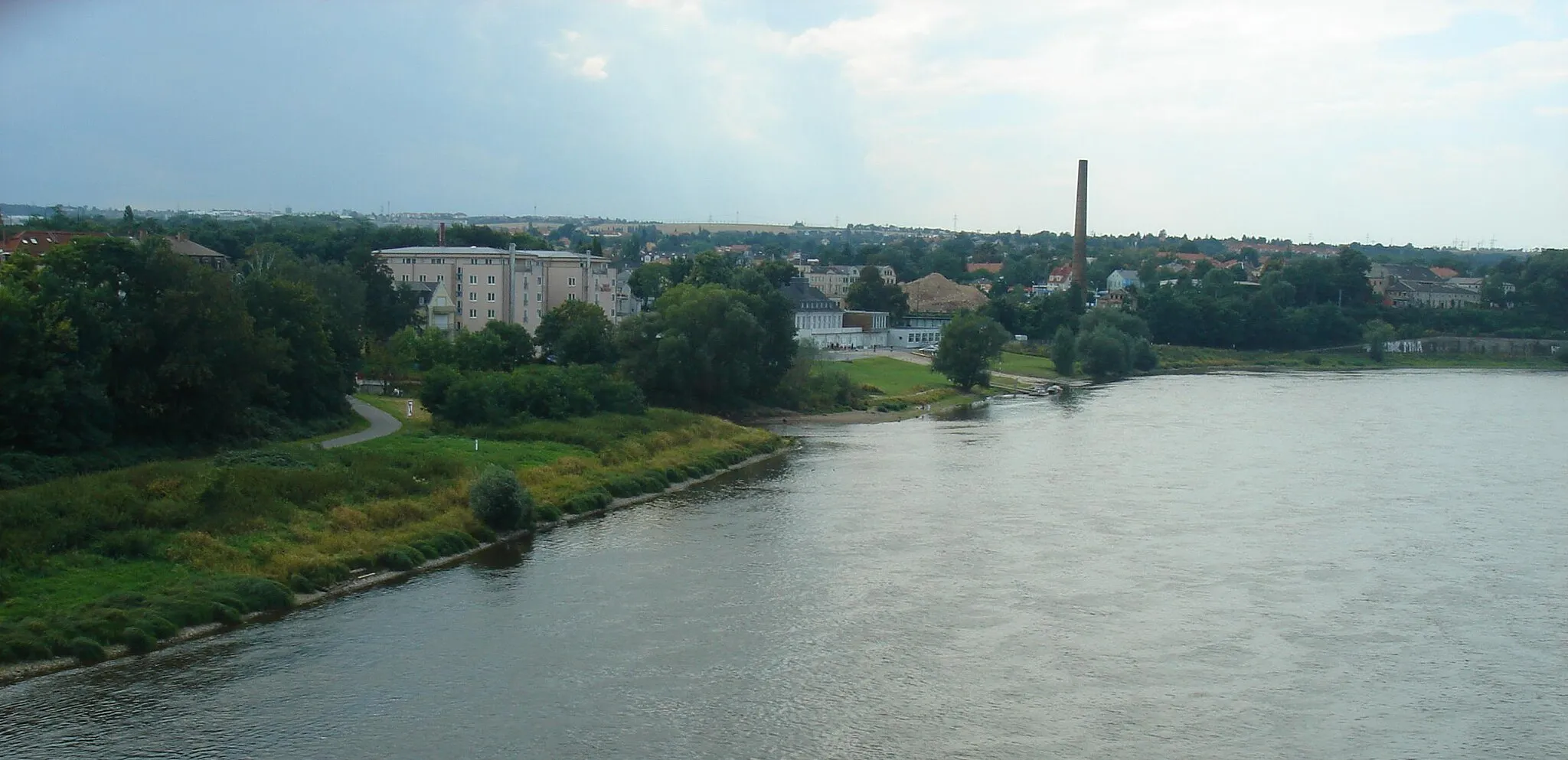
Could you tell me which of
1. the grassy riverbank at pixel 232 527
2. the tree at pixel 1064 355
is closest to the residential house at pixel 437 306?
the grassy riverbank at pixel 232 527

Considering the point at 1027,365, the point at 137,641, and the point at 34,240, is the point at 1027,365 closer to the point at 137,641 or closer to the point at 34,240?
the point at 34,240

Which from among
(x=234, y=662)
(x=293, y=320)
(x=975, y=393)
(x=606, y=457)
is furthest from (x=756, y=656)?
(x=975, y=393)

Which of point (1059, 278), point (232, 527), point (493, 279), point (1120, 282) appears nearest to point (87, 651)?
point (232, 527)

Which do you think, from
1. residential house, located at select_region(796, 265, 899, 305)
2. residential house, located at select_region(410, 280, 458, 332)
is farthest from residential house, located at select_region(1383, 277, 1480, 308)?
residential house, located at select_region(410, 280, 458, 332)

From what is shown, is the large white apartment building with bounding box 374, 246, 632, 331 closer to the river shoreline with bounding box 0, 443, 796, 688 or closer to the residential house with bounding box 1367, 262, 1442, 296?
the river shoreline with bounding box 0, 443, 796, 688

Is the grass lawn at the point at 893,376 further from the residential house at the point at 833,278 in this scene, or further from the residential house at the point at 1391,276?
the residential house at the point at 1391,276

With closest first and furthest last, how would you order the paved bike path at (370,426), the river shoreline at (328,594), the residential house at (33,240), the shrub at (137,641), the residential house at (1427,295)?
the river shoreline at (328,594), the shrub at (137,641), the paved bike path at (370,426), the residential house at (33,240), the residential house at (1427,295)
